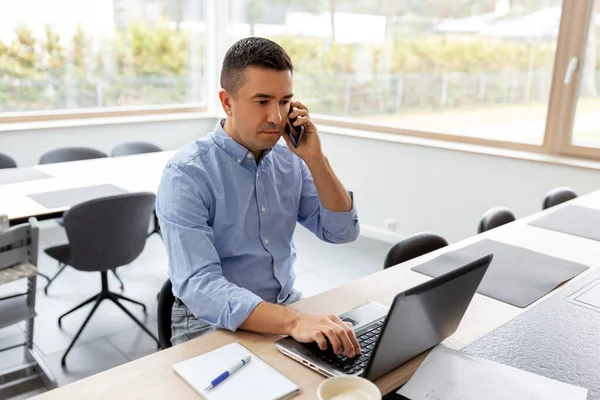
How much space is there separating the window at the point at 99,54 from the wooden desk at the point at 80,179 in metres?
1.53

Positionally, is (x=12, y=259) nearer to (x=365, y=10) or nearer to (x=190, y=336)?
(x=190, y=336)

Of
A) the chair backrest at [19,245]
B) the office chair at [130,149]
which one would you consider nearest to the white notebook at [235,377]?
the chair backrest at [19,245]

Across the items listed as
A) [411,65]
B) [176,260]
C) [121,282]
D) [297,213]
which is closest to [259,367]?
[176,260]

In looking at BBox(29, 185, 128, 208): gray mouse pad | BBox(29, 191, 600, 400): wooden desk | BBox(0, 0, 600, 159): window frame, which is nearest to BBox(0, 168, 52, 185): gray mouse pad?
BBox(29, 185, 128, 208): gray mouse pad

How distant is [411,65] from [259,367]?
12.4 ft

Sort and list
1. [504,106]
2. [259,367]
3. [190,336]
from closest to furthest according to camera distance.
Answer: [259,367] < [190,336] < [504,106]

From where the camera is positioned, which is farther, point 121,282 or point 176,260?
point 121,282

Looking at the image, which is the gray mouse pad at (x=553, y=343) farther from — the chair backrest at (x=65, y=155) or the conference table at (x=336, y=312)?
the chair backrest at (x=65, y=155)

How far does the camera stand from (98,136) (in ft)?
16.1

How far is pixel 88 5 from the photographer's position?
4895 mm

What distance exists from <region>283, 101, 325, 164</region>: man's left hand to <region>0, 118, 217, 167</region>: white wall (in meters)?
3.62

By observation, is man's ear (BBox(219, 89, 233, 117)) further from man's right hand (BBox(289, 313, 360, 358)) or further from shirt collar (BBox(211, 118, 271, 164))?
man's right hand (BBox(289, 313, 360, 358))

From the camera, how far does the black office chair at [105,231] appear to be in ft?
8.06

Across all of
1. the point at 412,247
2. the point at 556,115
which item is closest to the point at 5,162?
the point at 412,247
